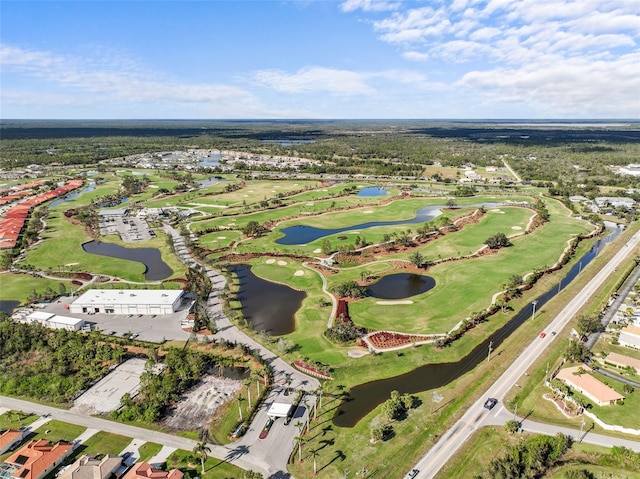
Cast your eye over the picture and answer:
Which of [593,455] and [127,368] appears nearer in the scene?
[593,455]

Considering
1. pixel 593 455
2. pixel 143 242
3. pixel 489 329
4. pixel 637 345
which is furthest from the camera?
pixel 143 242

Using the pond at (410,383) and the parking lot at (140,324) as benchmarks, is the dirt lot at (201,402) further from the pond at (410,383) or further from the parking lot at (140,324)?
the pond at (410,383)

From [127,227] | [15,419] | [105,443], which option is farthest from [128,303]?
[127,227]

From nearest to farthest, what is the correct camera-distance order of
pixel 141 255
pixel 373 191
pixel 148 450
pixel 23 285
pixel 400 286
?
1. pixel 148 450
2. pixel 400 286
3. pixel 23 285
4. pixel 141 255
5. pixel 373 191

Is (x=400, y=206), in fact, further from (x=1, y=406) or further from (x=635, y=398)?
(x=1, y=406)

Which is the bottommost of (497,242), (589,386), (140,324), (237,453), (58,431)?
(58,431)

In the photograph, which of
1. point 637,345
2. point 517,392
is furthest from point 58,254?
point 637,345

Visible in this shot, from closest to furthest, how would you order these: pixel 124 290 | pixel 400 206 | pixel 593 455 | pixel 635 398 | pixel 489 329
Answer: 1. pixel 593 455
2. pixel 635 398
3. pixel 489 329
4. pixel 124 290
5. pixel 400 206

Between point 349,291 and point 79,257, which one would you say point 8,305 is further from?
point 349,291
